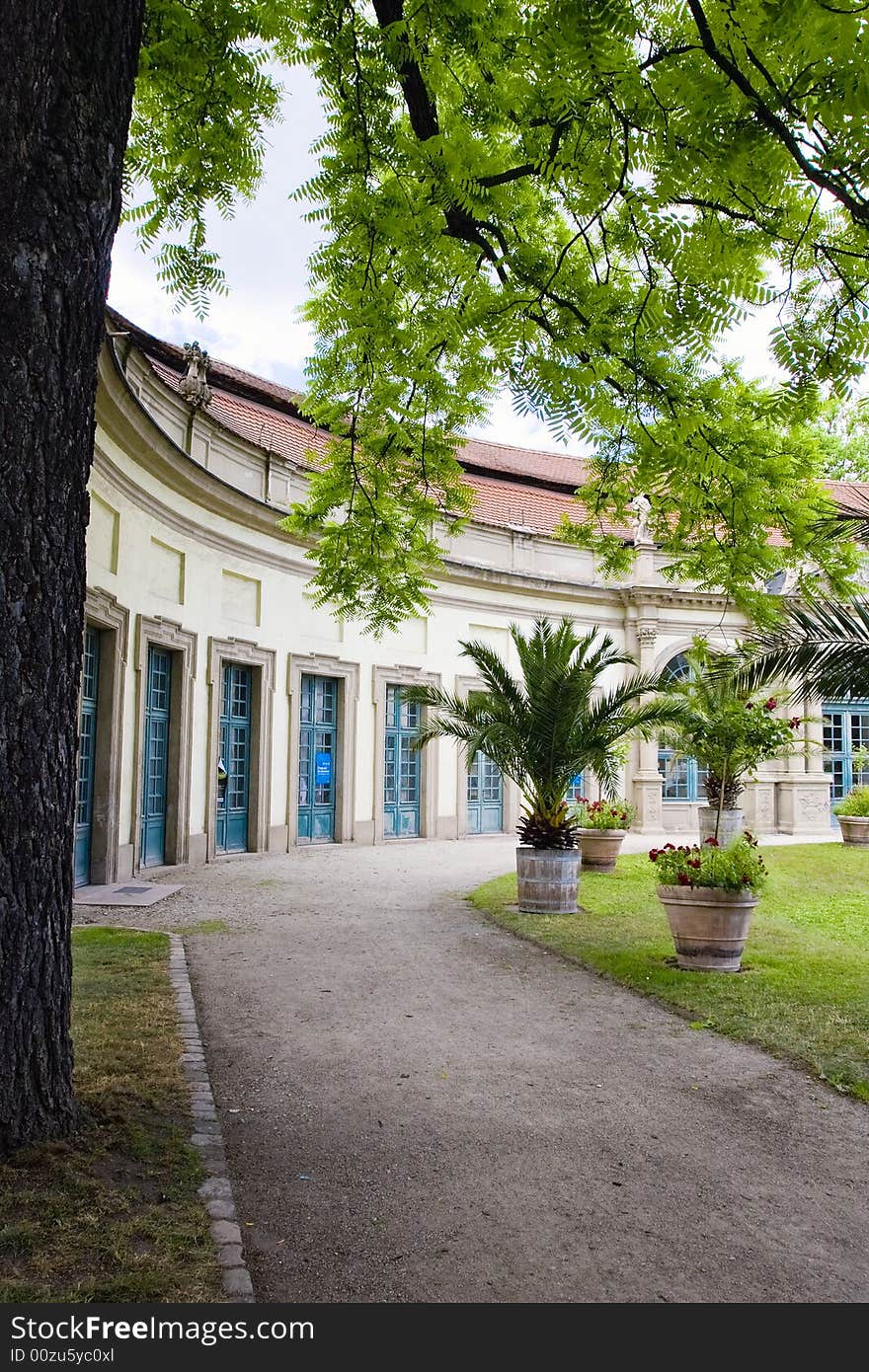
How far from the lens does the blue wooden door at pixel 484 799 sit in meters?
20.2

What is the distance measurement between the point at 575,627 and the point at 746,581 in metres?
14.7

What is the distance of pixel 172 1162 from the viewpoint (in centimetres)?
357

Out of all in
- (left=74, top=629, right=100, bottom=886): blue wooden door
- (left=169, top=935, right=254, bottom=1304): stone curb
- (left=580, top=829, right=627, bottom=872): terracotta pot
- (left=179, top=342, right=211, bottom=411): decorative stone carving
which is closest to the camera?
(left=169, top=935, right=254, bottom=1304): stone curb

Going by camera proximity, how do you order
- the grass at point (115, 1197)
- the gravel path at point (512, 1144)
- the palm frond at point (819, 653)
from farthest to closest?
1. the palm frond at point (819, 653)
2. the gravel path at point (512, 1144)
3. the grass at point (115, 1197)

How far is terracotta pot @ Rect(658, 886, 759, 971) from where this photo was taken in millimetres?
7445

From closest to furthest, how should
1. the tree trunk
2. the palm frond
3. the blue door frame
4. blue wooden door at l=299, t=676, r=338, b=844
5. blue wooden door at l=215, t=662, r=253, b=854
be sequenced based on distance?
the tree trunk < the palm frond < blue wooden door at l=215, t=662, r=253, b=854 < blue wooden door at l=299, t=676, r=338, b=844 < the blue door frame

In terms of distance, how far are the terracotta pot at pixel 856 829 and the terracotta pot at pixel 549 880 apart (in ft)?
34.7

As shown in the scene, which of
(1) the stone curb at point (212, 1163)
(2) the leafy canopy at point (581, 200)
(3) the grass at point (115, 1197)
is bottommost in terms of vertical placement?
(1) the stone curb at point (212, 1163)

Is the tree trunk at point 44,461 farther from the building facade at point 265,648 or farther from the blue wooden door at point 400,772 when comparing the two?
the blue wooden door at point 400,772

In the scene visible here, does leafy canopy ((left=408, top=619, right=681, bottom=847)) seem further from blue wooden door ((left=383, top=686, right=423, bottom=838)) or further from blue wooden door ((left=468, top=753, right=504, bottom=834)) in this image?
blue wooden door ((left=468, top=753, right=504, bottom=834))

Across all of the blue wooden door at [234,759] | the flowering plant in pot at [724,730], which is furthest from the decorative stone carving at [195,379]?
the flowering plant in pot at [724,730]

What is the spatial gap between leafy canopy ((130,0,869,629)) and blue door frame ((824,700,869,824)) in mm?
18402

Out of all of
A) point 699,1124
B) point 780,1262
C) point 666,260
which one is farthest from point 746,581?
point 780,1262

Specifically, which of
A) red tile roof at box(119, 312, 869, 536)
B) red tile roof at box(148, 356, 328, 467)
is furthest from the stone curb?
red tile roof at box(148, 356, 328, 467)
